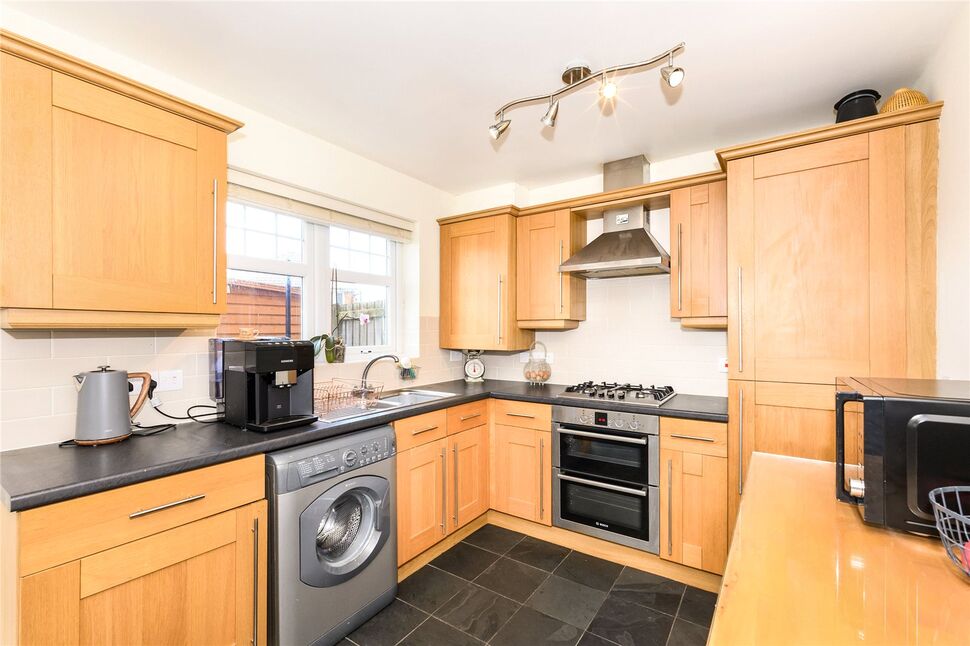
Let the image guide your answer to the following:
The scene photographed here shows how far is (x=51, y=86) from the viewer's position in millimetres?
1459

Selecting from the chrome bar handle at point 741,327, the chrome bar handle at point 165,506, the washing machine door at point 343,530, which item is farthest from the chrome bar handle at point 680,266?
the chrome bar handle at point 165,506

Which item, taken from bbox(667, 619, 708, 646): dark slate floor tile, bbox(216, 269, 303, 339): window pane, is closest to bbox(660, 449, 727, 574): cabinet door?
bbox(667, 619, 708, 646): dark slate floor tile

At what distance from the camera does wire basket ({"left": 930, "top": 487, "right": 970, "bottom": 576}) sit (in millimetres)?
856

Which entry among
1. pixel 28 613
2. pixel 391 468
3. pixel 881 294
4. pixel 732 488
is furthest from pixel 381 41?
pixel 732 488

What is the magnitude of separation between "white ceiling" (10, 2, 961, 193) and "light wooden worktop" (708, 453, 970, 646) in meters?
1.72

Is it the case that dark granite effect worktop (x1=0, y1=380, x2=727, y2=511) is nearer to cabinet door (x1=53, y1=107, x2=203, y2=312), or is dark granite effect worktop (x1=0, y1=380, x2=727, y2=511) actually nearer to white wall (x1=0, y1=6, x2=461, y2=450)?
white wall (x1=0, y1=6, x2=461, y2=450)

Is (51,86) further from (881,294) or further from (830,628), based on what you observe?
(881,294)

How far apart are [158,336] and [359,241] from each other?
1429mm

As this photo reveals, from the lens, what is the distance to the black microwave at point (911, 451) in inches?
39.2

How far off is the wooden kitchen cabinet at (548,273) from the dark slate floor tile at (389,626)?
192cm

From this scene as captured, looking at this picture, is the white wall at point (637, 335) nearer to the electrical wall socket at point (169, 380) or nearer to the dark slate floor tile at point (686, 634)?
the dark slate floor tile at point (686, 634)

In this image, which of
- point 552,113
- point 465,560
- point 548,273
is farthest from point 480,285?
point 465,560

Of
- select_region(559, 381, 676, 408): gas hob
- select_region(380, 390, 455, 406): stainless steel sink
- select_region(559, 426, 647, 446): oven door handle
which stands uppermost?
select_region(559, 381, 676, 408): gas hob

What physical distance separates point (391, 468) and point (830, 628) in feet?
5.95
